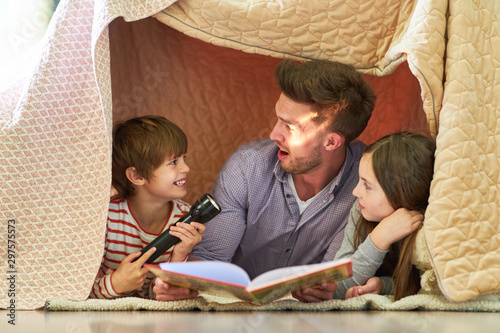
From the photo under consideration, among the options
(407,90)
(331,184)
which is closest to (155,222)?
(331,184)

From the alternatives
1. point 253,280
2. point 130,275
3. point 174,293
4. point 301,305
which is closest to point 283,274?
point 253,280

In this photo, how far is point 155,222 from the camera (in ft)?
4.92

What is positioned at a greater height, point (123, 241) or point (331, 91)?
point (331, 91)

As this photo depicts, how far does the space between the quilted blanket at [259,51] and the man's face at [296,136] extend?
0.15 meters

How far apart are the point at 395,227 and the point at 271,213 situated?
382mm

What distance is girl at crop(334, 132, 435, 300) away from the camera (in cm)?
124

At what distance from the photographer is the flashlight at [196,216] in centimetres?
127

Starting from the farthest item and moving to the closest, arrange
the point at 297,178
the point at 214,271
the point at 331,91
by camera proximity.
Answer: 1. the point at 297,178
2. the point at 331,91
3. the point at 214,271

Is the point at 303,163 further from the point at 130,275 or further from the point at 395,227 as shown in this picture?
the point at 130,275

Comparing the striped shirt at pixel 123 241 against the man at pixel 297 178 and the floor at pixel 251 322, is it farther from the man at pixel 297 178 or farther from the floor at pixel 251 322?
the floor at pixel 251 322

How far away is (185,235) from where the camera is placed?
4.28 ft

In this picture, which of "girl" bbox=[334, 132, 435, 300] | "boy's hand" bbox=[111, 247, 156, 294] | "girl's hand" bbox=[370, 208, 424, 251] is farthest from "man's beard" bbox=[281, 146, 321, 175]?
"boy's hand" bbox=[111, 247, 156, 294]

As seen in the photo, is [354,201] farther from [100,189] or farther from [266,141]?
[100,189]

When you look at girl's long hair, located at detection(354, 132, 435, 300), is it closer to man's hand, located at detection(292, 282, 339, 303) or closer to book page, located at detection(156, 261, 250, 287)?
man's hand, located at detection(292, 282, 339, 303)
